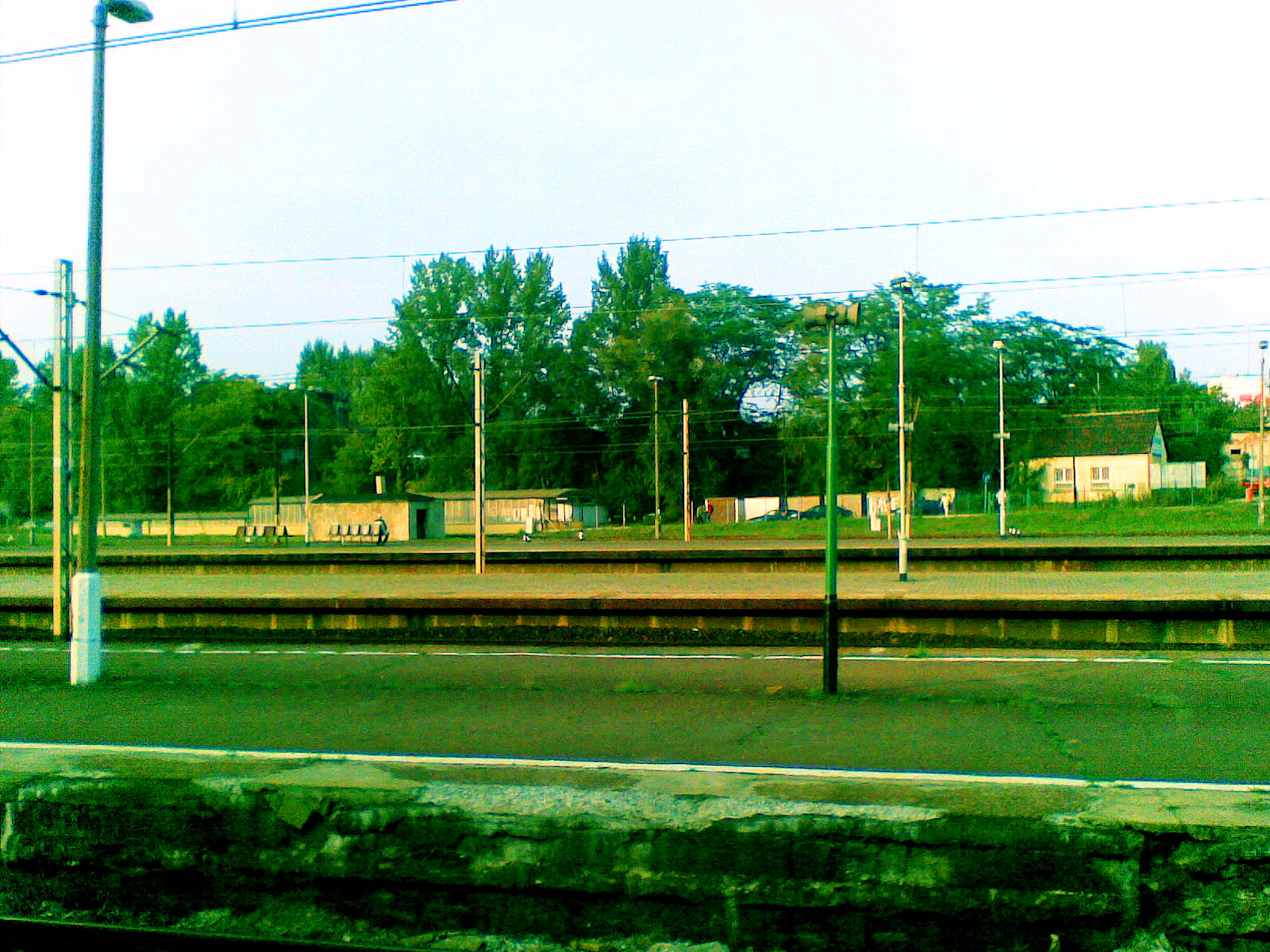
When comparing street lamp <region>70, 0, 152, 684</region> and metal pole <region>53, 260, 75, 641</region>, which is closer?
street lamp <region>70, 0, 152, 684</region>

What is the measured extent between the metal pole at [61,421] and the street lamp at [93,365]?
3.57 meters

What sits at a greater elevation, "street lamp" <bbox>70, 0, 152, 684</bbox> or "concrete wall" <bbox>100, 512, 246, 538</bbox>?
"street lamp" <bbox>70, 0, 152, 684</bbox>

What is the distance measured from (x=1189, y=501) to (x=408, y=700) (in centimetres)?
6179

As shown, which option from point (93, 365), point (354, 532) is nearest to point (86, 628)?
point (93, 365)

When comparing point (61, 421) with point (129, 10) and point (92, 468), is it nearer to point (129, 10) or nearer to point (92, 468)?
point (92, 468)

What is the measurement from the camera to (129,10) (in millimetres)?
11453

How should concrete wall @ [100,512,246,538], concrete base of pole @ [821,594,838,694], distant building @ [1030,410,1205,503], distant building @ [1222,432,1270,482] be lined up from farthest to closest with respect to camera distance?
distant building @ [1222,432,1270,482], distant building @ [1030,410,1205,503], concrete wall @ [100,512,246,538], concrete base of pole @ [821,594,838,694]

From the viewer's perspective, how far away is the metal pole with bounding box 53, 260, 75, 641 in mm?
15609

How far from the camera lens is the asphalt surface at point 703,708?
324 inches

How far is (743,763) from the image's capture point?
777 cm

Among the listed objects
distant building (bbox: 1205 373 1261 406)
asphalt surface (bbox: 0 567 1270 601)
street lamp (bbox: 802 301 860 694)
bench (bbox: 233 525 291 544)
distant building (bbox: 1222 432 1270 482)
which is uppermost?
distant building (bbox: 1205 373 1261 406)

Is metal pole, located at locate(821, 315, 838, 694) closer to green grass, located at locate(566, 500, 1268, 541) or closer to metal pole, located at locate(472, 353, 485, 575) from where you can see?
metal pole, located at locate(472, 353, 485, 575)

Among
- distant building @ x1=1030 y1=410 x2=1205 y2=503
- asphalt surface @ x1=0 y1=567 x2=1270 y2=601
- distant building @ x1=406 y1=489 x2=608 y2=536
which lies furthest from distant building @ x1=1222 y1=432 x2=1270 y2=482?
asphalt surface @ x1=0 y1=567 x2=1270 y2=601

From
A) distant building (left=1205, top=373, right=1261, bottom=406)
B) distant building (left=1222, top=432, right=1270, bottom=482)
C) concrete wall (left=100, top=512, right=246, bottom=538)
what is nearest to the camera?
concrete wall (left=100, top=512, right=246, bottom=538)
